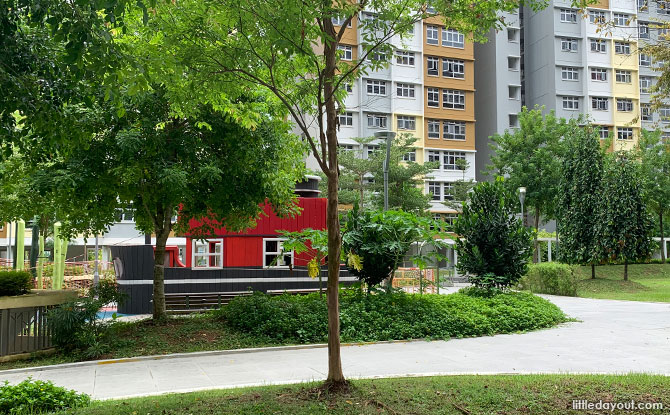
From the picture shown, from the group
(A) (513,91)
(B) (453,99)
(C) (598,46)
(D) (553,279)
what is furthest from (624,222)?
(C) (598,46)

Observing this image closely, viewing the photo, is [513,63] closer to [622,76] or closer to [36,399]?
[622,76]

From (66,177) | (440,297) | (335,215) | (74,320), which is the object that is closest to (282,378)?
(335,215)

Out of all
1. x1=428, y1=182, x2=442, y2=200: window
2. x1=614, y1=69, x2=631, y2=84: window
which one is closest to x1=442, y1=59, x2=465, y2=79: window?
x1=428, y1=182, x2=442, y2=200: window

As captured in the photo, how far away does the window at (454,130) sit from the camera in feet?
177

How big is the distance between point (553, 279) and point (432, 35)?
32.7 meters

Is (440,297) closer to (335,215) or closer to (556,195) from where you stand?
(335,215)

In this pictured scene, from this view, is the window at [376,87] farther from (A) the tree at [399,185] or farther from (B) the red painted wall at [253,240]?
(B) the red painted wall at [253,240]

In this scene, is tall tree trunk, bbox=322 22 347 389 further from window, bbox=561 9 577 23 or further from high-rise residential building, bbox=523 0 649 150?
window, bbox=561 9 577 23

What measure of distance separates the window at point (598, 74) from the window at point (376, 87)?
900 inches

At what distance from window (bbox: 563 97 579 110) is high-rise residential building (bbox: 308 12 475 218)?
32.9ft

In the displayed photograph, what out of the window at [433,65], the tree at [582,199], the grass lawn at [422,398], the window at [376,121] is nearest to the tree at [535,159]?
the tree at [582,199]

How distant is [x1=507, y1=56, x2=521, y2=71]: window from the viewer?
57806mm

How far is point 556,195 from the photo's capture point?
37.8m

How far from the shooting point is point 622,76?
58.7 meters
